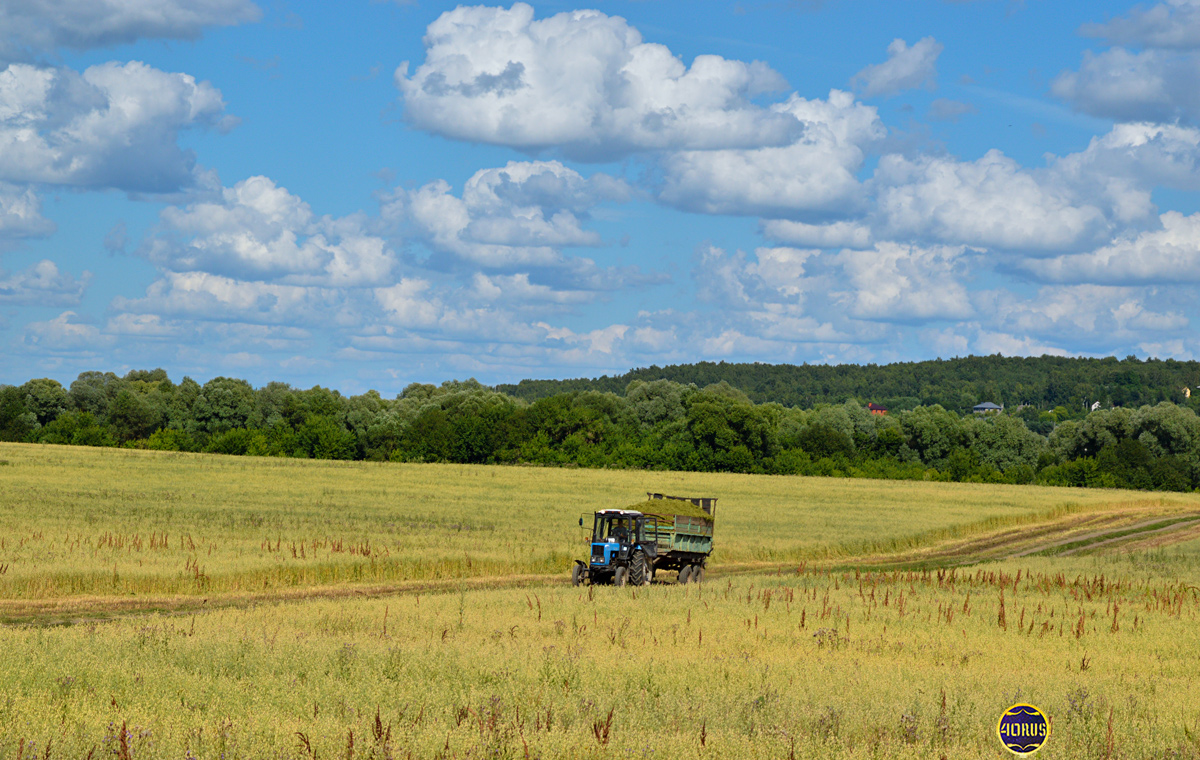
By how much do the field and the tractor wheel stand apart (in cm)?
288

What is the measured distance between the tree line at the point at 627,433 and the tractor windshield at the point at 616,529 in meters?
89.8

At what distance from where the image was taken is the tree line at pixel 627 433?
123875 mm

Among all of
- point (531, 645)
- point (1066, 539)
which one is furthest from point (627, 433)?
point (531, 645)

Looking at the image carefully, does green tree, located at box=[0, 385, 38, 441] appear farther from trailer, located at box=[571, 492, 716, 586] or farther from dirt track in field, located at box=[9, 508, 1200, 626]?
trailer, located at box=[571, 492, 716, 586]

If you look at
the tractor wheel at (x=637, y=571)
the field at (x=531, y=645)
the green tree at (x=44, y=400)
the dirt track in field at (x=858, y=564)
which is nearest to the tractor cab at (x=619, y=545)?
the tractor wheel at (x=637, y=571)

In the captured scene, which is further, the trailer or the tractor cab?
the trailer

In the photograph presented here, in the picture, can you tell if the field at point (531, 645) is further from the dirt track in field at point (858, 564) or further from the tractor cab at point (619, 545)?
the tractor cab at point (619, 545)

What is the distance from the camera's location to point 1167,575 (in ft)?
113

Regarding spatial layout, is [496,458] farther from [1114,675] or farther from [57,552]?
[1114,675]

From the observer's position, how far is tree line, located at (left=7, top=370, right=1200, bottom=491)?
124m

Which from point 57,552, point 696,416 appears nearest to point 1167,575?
point 57,552

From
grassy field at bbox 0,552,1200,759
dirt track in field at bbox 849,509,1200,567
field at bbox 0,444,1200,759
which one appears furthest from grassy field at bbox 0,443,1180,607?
grassy field at bbox 0,552,1200,759

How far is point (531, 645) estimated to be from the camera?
1698cm

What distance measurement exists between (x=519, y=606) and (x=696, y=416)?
10247cm
